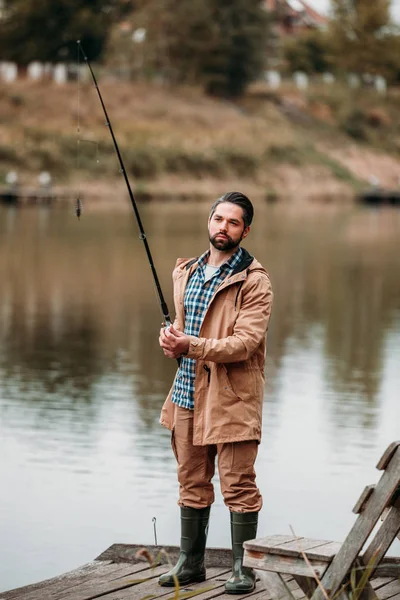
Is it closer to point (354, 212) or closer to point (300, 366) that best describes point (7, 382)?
point (300, 366)

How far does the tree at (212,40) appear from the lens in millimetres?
77625

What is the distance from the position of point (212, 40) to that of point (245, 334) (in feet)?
→ 245

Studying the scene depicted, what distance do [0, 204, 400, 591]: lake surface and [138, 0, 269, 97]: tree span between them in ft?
174

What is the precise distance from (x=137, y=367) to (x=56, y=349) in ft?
4.77

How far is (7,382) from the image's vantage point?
1216 centimetres

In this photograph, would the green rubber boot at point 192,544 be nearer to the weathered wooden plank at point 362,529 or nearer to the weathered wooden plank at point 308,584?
the weathered wooden plank at point 308,584

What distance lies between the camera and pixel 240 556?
5.02 metres

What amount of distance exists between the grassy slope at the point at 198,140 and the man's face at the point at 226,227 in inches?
1654

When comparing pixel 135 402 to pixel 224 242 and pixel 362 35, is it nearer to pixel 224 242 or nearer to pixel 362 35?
pixel 224 242

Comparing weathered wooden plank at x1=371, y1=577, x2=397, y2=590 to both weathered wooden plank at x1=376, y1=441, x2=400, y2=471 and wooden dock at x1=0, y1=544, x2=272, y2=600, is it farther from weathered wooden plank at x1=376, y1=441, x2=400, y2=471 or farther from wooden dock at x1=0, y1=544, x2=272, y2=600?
weathered wooden plank at x1=376, y1=441, x2=400, y2=471

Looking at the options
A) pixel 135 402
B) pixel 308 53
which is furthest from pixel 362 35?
pixel 135 402

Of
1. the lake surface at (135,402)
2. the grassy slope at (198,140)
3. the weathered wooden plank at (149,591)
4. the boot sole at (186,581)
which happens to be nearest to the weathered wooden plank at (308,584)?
the weathered wooden plank at (149,591)

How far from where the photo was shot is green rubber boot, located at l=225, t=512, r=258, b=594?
495 centimetres

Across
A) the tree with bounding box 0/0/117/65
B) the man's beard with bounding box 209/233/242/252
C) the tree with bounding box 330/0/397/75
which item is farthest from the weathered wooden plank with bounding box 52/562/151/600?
the tree with bounding box 330/0/397/75
